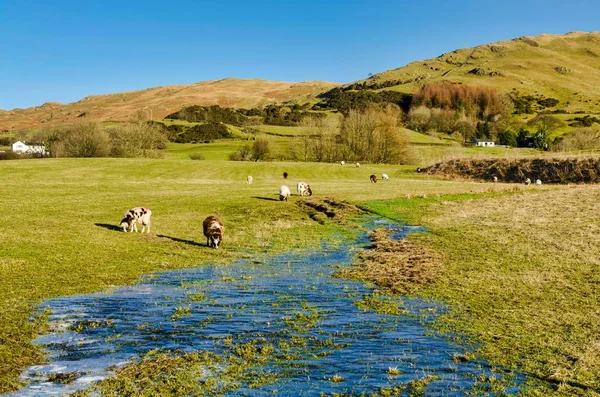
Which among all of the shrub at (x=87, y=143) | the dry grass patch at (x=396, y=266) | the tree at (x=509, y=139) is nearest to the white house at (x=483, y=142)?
the tree at (x=509, y=139)

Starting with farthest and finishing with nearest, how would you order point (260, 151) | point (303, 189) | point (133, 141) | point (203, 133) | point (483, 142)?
point (483, 142) → point (203, 133) → point (260, 151) → point (133, 141) → point (303, 189)

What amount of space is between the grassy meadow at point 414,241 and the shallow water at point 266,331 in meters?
0.86

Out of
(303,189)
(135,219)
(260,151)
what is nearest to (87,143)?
(260,151)

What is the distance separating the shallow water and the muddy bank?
56.3m

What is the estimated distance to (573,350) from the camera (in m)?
11.5

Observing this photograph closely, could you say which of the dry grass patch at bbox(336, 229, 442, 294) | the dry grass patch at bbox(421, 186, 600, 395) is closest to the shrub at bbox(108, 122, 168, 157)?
the dry grass patch at bbox(421, 186, 600, 395)

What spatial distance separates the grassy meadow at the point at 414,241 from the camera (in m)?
12.1

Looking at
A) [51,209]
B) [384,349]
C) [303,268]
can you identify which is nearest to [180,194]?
[51,209]

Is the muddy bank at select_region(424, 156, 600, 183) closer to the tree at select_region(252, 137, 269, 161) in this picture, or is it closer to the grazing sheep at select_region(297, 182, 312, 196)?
the grazing sheep at select_region(297, 182, 312, 196)

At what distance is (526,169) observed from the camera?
69.6m

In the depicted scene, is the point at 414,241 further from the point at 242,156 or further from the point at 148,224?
the point at 242,156

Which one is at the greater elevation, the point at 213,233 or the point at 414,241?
the point at 213,233

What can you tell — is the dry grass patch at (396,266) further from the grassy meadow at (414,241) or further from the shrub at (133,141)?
the shrub at (133,141)

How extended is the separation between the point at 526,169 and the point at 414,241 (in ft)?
168
